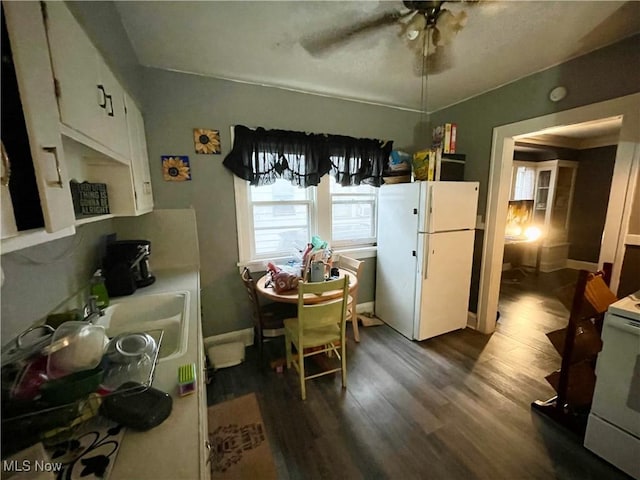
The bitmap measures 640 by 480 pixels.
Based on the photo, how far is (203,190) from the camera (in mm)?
2355

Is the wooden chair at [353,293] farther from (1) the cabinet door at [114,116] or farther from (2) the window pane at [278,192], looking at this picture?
(1) the cabinet door at [114,116]

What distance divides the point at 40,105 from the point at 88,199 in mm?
690

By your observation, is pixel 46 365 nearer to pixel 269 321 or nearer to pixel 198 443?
pixel 198 443

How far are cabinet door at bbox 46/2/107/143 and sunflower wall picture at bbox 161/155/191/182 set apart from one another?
1.22 metres

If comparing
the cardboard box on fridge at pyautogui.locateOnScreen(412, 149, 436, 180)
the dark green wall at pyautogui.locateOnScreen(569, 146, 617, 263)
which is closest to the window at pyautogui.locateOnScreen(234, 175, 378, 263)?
the cardboard box on fridge at pyautogui.locateOnScreen(412, 149, 436, 180)

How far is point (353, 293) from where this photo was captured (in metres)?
2.35

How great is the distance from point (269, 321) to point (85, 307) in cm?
127

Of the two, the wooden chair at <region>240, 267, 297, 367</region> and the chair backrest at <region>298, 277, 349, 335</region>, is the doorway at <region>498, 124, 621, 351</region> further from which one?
the wooden chair at <region>240, 267, 297, 367</region>

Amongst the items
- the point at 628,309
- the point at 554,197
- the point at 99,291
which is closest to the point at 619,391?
the point at 628,309

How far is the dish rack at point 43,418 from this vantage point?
570mm

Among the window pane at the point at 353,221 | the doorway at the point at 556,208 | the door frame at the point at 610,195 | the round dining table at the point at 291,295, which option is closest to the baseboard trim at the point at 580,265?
the doorway at the point at 556,208

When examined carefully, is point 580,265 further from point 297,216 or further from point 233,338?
point 233,338

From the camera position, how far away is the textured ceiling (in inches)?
57.6

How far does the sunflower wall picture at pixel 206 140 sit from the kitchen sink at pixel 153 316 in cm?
134
